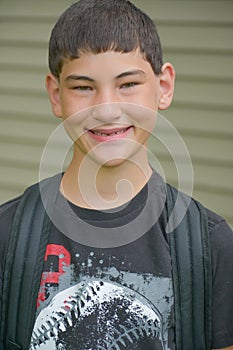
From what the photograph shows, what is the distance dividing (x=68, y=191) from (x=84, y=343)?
19.1 inches

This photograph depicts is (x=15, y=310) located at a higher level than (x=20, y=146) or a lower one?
lower

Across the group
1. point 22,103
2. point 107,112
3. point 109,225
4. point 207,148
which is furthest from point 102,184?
point 22,103

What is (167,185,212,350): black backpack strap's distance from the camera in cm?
233

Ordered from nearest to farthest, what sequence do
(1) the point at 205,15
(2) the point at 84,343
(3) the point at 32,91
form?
(2) the point at 84,343
(1) the point at 205,15
(3) the point at 32,91

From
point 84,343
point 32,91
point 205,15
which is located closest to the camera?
point 84,343

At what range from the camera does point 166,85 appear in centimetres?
253

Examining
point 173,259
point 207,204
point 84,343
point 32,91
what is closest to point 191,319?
point 173,259

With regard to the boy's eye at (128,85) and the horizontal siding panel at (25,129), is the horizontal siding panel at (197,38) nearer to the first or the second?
the horizontal siding panel at (25,129)

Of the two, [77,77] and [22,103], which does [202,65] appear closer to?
[22,103]

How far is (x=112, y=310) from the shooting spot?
2354mm

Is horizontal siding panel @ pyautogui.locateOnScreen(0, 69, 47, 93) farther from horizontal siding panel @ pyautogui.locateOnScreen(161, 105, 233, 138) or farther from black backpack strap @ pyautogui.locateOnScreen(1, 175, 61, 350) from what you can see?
black backpack strap @ pyautogui.locateOnScreen(1, 175, 61, 350)

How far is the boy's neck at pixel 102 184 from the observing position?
7.91 feet

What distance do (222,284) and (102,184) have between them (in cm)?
49

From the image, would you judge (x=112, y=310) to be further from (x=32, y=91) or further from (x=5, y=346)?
(x=32, y=91)
